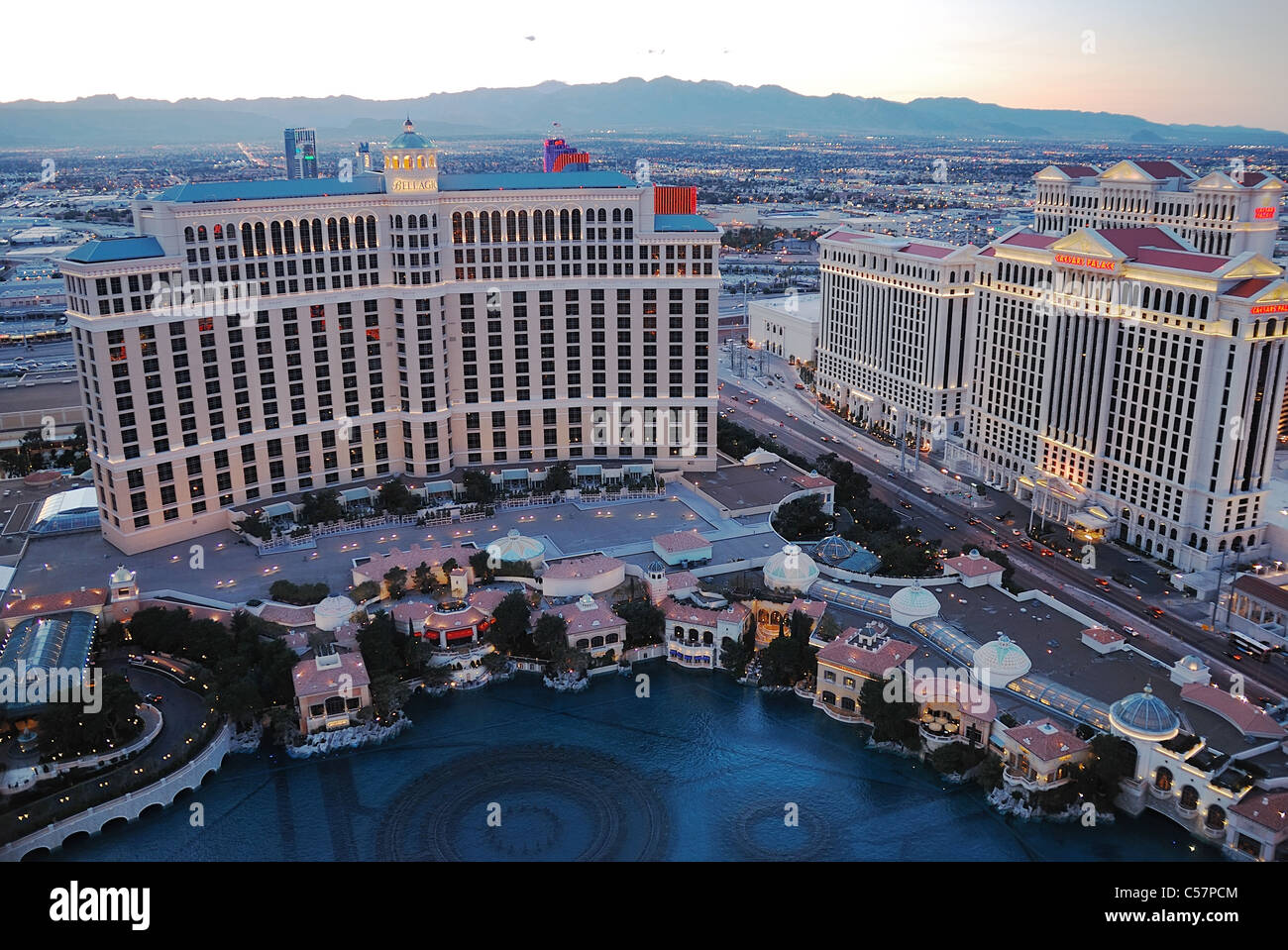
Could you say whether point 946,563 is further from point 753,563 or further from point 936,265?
point 936,265

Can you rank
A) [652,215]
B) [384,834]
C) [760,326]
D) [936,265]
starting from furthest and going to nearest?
[760,326], [936,265], [652,215], [384,834]

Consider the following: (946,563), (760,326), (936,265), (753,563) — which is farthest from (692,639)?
(760,326)

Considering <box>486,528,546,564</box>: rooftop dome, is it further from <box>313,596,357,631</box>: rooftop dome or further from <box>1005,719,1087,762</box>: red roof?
<box>1005,719,1087,762</box>: red roof

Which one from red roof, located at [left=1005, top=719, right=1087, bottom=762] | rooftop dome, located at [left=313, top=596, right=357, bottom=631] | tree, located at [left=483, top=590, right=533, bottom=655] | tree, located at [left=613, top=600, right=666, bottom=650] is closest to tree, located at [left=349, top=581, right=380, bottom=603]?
rooftop dome, located at [left=313, top=596, right=357, bottom=631]

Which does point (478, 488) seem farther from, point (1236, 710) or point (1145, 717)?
point (1236, 710)

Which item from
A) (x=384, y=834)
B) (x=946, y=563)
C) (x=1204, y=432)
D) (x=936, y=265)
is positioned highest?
(x=936, y=265)

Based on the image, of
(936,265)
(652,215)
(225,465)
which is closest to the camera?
(225,465)

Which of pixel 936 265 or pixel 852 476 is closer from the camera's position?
pixel 852 476
